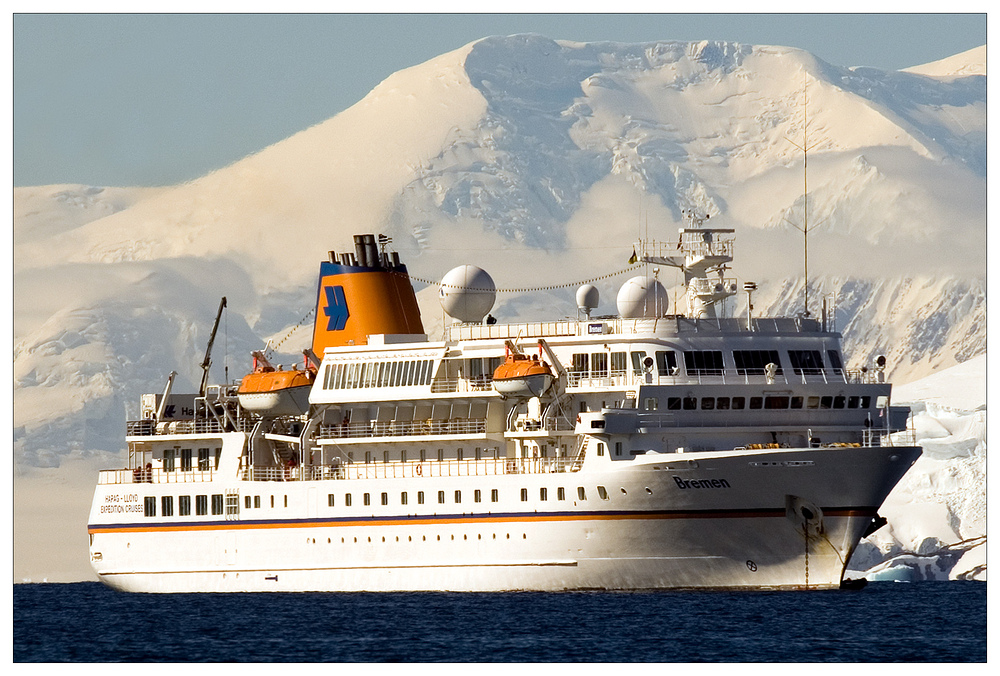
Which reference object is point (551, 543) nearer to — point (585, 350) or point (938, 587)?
point (585, 350)

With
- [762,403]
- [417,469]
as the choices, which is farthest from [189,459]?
[762,403]

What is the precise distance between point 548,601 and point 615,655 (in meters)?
10.9

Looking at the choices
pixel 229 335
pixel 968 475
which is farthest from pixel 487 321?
pixel 229 335

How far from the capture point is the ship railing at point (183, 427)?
74.6 metres

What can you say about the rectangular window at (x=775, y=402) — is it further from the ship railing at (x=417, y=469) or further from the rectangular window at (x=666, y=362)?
the ship railing at (x=417, y=469)

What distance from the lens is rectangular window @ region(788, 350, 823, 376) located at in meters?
66.0

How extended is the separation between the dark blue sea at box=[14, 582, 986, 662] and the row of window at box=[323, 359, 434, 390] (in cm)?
706

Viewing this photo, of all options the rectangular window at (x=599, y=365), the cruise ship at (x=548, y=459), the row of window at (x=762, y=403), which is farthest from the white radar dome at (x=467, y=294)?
the row of window at (x=762, y=403)

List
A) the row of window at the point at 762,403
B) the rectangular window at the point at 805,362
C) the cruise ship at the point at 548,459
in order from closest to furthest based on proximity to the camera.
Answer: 1. the cruise ship at the point at 548,459
2. the row of window at the point at 762,403
3. the rectangular window at the point at 805,362

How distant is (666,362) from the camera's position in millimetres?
65250

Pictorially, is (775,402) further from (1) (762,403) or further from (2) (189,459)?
(2) (189,459)

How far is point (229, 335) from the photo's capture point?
7224 inches

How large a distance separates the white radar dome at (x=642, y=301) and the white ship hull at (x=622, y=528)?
20.4 feet

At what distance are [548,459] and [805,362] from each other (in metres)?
8.41
